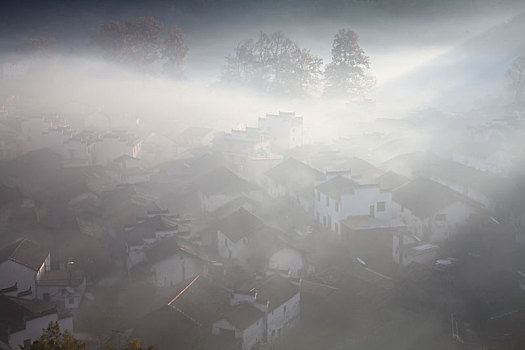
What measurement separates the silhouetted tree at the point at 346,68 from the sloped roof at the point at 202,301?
4063 cm

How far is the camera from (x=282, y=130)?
149ft

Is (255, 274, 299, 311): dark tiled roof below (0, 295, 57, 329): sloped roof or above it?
above

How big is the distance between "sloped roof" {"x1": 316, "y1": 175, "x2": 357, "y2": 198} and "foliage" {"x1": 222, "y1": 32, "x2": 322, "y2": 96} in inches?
1270

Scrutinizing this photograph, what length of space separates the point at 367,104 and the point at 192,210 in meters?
30.9

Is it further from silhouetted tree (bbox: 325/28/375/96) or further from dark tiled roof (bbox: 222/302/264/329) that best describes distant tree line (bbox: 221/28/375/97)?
dark tiled roof (bbox: 222/302/264/329)

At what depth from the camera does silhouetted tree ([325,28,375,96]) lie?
58237 millimetres

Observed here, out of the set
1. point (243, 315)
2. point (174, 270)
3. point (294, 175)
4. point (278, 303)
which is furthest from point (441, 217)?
point (174, 270)

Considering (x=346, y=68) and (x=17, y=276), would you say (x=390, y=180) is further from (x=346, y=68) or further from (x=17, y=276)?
(x=346, y=68)

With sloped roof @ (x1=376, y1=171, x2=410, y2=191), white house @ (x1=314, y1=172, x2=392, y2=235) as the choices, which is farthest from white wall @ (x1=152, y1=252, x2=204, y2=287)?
sloped roof @ (x1=376, y1=171, x2=410, y2=191)

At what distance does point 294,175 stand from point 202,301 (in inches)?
597

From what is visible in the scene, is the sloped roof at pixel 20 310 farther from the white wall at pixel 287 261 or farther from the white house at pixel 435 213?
the white house at pixel 435 213

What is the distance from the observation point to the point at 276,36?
62.6 m

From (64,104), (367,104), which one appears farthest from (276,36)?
(64,104)

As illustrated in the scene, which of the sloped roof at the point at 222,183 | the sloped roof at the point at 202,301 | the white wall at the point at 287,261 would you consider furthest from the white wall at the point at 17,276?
the sloped roof at the point at 222,183
